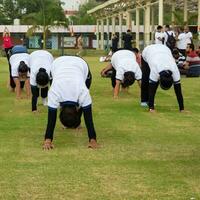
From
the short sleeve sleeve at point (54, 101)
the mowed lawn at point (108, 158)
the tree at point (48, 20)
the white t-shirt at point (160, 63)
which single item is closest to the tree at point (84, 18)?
the tree at point (48, 20)

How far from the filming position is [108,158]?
24.5ft

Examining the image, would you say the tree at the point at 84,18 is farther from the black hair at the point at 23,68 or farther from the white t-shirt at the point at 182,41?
the black hair at the point at 23,68

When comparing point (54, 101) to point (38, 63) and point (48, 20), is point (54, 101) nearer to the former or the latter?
point (38, 63)

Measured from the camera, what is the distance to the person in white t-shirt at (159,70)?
10625 mm

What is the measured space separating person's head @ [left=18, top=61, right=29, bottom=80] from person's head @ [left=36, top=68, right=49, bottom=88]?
6.70 feet

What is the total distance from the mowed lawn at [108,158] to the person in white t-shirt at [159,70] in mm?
507

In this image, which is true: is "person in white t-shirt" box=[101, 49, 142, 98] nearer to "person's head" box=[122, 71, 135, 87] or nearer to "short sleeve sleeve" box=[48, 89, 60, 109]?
"person's head" box=[122, 71, 135, 87]

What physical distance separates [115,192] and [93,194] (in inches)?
9.2

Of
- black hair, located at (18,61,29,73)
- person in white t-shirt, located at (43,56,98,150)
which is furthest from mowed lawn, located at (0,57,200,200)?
black hair, located at (18,61,29,73)

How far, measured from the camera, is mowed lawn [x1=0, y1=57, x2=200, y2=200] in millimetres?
5969

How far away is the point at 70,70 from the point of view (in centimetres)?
809

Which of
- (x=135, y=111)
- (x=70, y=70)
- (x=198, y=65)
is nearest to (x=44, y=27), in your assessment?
(x=198, y=65)

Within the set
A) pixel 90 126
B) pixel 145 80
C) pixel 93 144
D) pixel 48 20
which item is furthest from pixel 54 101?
pixel 48 20

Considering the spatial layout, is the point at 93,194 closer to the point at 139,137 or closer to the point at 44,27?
the point at 139,137
